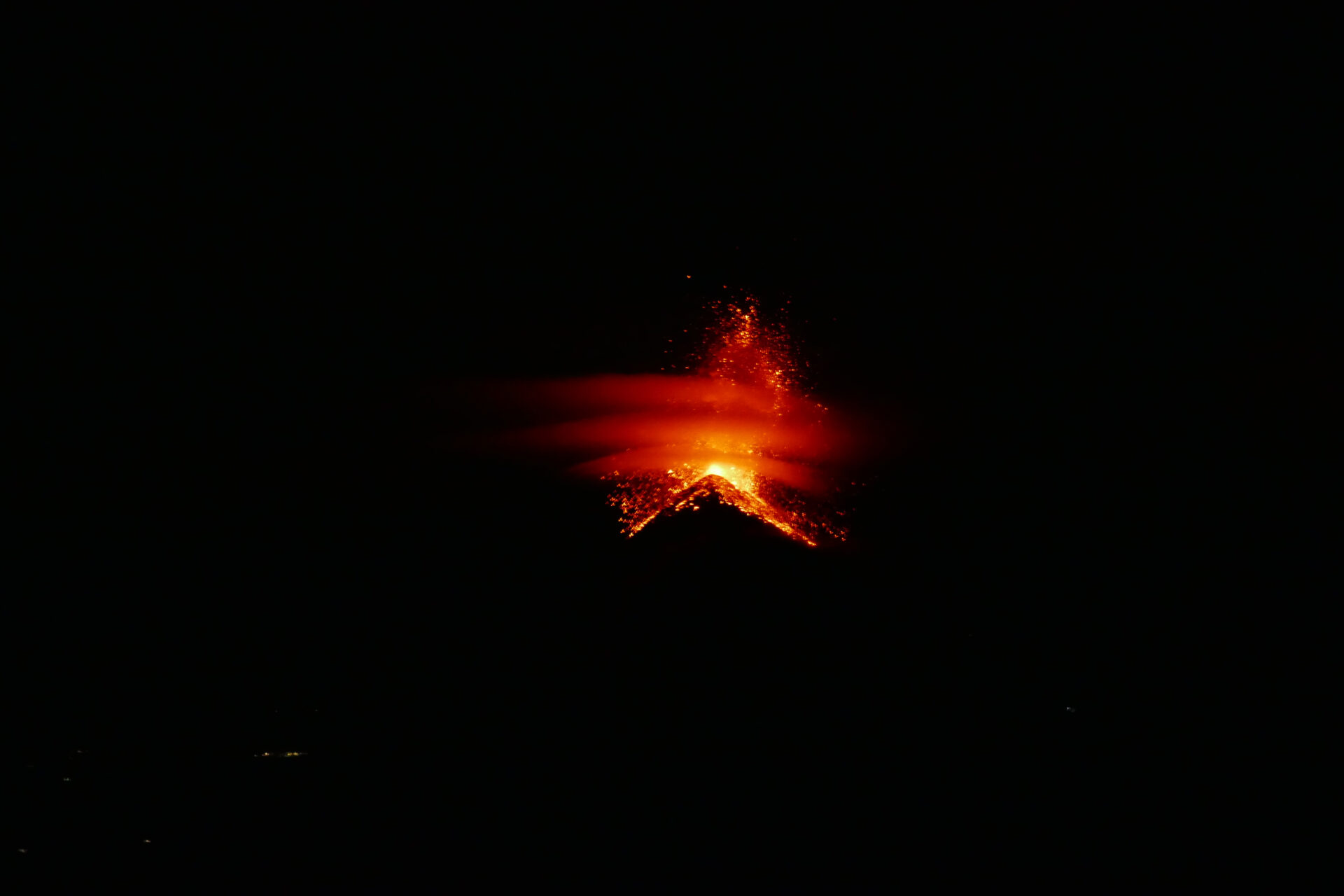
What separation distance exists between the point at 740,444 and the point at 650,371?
304mm

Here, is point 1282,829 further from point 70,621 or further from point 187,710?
point 70,621

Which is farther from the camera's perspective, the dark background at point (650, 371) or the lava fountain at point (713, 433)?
the lava fountain at point (713, 433)

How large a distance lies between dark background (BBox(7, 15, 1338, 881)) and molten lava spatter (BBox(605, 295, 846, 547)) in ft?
0.24

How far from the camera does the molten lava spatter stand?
1738mm

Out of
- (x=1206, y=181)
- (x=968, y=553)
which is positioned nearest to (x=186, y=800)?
(x=968, y=553)

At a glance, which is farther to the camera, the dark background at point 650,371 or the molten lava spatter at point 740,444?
the molten lava spatter at point 740,444

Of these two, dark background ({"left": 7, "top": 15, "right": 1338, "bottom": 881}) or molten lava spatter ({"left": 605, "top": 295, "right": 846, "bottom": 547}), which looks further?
molten lava spatter ({"left": 605, "top": 295, "right": 846, "bottom": 547})

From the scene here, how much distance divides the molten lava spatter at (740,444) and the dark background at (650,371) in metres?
0.07

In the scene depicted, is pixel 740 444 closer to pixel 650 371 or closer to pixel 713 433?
pixel 713 433

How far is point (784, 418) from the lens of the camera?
1.85m

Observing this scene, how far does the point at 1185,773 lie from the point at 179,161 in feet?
8.44

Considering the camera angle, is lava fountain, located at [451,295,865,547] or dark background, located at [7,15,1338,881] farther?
lava fountain, located at [451,295,865,547]

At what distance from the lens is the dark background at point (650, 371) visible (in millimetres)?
1523

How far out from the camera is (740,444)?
6.16ft
